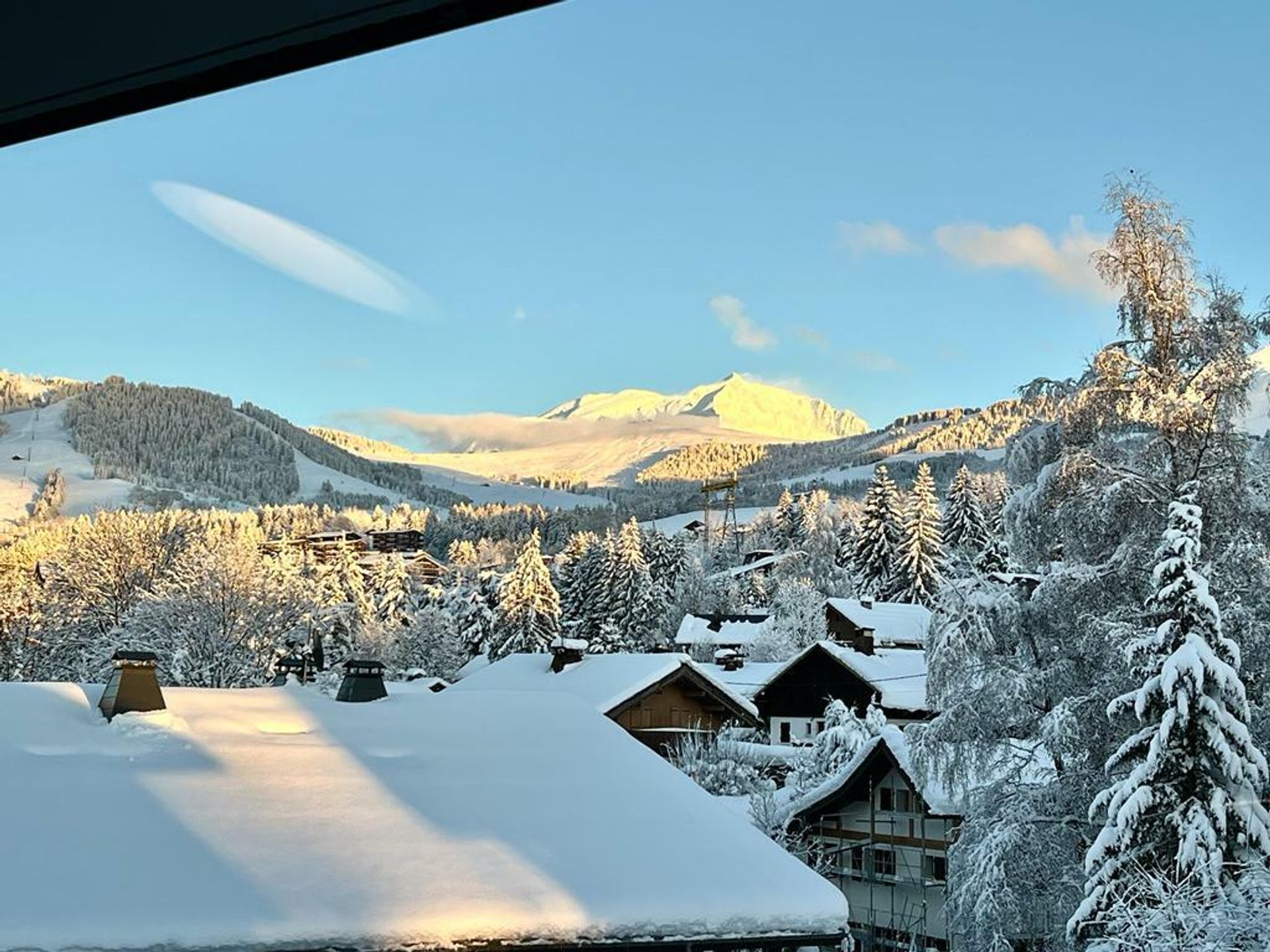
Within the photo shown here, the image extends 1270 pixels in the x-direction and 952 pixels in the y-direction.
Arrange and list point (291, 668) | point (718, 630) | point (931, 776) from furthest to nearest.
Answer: point (718, 630) → point (291, 668) → point (931, 776)

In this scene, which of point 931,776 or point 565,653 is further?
point 565,653

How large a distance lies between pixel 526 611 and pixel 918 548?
60.5ft

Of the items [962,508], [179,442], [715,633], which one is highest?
[179,442]

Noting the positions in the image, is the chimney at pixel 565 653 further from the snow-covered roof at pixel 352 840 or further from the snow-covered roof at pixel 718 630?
the snow-covered roof at pixel 352 840

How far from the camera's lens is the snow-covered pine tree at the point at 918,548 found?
167 feet

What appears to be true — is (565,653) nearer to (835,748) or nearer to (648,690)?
(648,690)

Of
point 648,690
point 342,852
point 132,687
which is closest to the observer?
point 342,852

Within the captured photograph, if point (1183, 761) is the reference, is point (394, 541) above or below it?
above

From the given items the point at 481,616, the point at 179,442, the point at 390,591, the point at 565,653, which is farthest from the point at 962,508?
the point at 179,442

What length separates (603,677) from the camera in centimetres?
2842

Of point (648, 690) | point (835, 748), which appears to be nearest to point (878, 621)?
point (648, 690)

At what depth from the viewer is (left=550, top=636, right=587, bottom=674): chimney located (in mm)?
29297

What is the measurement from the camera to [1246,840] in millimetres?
9430

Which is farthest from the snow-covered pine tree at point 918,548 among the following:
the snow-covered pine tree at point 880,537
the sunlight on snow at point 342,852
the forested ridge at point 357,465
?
the forested ridge at point 357,465
